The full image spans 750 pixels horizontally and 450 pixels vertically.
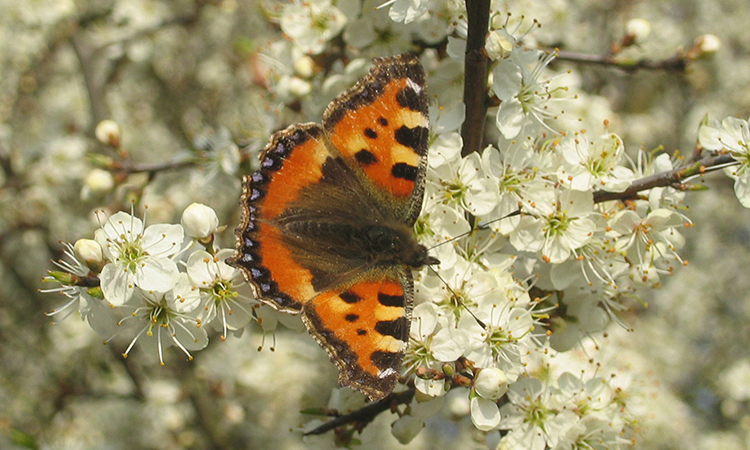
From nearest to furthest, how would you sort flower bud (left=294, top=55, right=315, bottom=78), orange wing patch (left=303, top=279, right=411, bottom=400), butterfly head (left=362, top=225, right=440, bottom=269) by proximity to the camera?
orange wing patch (left=303, top=279, right=411, bottom=400) → butterfly head (left=362, top=225, right=440, bottom=269) → flower bud (left=294, top=55, right=315, bottom=78)

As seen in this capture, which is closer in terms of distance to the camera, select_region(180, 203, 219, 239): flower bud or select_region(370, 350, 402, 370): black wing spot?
select_region(370, 350, 402, 370): black wing spot

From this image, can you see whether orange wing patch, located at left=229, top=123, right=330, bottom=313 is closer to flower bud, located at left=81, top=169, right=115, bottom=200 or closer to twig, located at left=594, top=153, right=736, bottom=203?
twig, located at left=594, top=153, right=736, bottom=203

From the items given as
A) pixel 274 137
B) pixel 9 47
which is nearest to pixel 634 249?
pixel 274 137

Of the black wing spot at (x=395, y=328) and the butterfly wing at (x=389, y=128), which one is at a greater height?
the butterfly wing at (x=389, y=128)

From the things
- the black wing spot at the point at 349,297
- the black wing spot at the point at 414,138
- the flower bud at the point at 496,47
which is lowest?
the black wing spot at the point at 349,297

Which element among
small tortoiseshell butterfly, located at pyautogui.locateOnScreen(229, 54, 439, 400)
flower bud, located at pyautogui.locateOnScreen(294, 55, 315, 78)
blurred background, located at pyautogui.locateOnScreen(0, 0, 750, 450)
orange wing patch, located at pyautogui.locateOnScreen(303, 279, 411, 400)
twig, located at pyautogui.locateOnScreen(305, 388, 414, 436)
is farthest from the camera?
blurred background, located at pyautogui.locateOnScreen(0, 0, 750, 450)

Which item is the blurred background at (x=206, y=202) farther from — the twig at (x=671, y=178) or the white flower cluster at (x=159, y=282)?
the twig at (x=671, y=178)

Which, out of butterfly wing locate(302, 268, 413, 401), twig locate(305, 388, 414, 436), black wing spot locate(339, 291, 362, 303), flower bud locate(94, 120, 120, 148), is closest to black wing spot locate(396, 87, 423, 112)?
butterfly wing locate(302, 268, 413, 401)

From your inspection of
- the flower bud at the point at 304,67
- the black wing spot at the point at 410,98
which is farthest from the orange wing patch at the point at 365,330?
the flower bud at the point at 304,67
